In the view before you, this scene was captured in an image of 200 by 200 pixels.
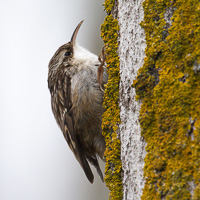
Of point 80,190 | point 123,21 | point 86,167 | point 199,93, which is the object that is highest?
point 123,21

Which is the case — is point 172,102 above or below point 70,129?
above

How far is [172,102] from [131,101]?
26 centimetres

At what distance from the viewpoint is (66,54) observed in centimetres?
291

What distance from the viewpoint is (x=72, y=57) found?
285cm

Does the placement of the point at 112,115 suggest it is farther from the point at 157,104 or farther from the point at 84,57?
the point at 84,57

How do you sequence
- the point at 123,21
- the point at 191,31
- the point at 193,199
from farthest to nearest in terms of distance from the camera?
the point at 123,21 < the point at 191,31 < the point at 193,199

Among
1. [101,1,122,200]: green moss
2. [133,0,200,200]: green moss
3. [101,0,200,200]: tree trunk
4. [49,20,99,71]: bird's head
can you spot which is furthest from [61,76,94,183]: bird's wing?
[133,0,200,200]: green moss

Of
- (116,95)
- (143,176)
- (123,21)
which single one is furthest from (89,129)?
(143,176)

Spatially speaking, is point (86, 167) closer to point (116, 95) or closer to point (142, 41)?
point (116, 95)

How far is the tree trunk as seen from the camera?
4.17 ft

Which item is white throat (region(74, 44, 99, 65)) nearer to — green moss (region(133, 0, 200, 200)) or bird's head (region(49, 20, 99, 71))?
bird's head (region(49, 20, 99, 71))

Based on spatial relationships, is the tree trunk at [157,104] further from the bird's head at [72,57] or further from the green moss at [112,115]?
the bird's head at [72,57]

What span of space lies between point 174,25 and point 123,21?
1.23ft

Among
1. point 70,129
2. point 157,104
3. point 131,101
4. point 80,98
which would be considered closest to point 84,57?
point 80,98
